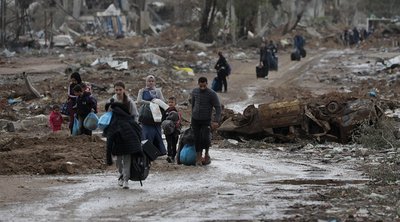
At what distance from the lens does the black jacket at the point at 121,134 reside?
10.9m

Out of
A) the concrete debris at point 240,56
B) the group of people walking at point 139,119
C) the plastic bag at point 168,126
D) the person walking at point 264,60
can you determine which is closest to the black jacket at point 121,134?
the group of people walking at point 139,119

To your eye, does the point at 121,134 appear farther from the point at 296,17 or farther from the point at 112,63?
the point at 296,17

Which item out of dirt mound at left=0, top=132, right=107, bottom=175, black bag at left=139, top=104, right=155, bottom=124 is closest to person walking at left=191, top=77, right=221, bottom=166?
black bag at left=139, top=104, right=155, bottom=124

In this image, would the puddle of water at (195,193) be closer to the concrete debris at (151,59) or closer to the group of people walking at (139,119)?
the group of people walking at (139,119)

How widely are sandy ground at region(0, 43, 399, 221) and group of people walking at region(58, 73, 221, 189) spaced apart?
348 mm

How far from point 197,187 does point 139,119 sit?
2395mm

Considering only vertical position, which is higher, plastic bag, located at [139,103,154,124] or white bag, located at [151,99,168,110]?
white bag, located at [151,99,168,110]

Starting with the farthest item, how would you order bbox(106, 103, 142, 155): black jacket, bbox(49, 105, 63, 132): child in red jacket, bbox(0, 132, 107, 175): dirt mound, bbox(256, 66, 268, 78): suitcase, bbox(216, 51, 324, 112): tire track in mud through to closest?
bbox(256, 66, 268, 78): suitcase
bbox(216, 51, 324, 112): tire track in mud
bbox(49, 105, 63, 132): child in red jacket
bbox(0, 132, 107, 175): dirt mound
bbox(106, 103, 142, 155): black jacket

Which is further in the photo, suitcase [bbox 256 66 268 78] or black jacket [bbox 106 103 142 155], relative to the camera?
suitcase [bbox 256 66 268 78]

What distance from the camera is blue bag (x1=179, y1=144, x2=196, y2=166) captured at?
13.3 m

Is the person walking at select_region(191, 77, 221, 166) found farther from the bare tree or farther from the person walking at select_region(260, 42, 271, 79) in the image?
the bare tree

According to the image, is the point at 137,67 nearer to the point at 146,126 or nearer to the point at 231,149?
the point at 231,149

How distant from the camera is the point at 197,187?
1100 centimetres

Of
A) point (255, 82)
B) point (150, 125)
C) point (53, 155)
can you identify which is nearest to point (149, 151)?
point (150, 125)
